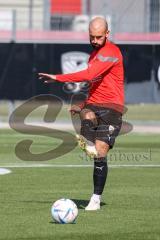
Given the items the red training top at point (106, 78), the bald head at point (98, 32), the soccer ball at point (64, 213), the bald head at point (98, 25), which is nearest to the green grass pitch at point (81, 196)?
the soccer ball at point (64, 213)

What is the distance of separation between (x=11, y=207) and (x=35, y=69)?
19.1 metres

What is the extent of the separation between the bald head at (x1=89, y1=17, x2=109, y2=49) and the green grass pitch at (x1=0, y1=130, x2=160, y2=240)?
192 cm

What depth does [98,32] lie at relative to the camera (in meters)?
10.8

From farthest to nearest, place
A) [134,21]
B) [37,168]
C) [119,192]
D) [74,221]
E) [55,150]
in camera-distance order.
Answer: [134,21], [55,150], [37,168], [119,192], [74,221]

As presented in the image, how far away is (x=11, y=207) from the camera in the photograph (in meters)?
10.9

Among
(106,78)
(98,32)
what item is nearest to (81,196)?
(106,78)

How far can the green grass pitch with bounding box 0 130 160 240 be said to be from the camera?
365 inches

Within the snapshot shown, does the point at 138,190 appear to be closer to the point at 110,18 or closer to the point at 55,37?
the point at 110,18

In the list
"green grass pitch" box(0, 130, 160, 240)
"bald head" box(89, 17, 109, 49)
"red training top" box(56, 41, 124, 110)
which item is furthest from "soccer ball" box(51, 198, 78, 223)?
"bald head" box(89, 17, 109, 49)

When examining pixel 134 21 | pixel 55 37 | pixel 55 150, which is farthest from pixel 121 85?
pixel 134 21

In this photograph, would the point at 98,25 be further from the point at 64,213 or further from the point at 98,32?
the point at 64,213

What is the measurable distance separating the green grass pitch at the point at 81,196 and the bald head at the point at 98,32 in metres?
1.92

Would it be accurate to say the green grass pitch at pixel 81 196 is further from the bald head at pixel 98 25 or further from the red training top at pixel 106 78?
the bald head at pixel 98 25

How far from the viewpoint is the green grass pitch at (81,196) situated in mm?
9281
